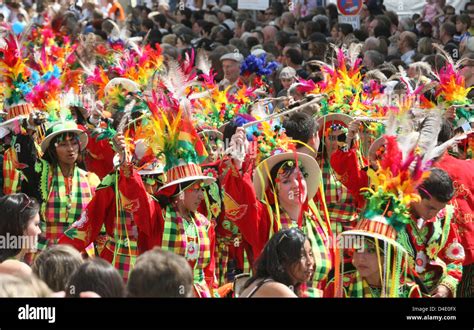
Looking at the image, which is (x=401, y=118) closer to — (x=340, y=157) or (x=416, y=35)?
(x=340, y=157)

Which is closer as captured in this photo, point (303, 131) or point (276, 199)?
point (276, 199)

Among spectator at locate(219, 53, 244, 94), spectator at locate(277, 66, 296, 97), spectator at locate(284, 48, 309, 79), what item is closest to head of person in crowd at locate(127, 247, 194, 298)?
spectator at locate(277, 66, 296, 97)

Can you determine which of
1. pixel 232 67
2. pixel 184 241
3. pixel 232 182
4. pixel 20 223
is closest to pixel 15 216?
pixel 20 223

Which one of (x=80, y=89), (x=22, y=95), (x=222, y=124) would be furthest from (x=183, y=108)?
(x=80, y=89)

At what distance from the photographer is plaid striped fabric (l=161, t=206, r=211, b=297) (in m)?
6.35

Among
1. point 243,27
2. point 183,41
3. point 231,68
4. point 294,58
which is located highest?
point 243,27

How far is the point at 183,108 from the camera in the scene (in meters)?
6.70

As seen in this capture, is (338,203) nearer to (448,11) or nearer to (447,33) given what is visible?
(447,33)

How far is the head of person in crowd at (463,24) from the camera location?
538 inches

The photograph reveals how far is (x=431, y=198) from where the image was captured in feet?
20.6

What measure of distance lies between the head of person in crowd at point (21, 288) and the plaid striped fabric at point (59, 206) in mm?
3237

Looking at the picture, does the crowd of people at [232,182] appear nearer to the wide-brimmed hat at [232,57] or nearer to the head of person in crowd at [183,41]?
the wide-brimmed hat at [232,57]

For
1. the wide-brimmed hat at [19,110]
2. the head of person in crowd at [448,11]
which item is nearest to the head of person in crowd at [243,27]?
the head of person in crowd at [448,11]

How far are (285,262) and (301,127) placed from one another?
254cm
